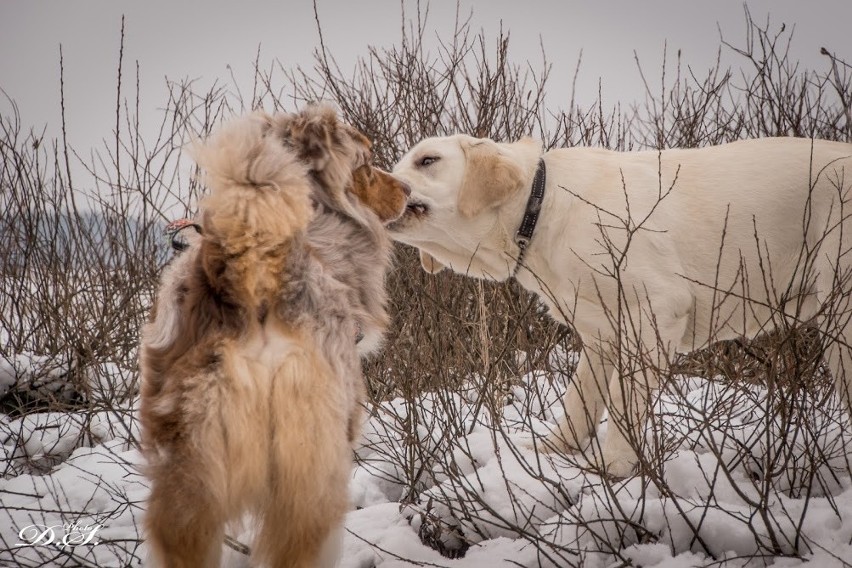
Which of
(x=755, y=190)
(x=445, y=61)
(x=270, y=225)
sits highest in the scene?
(x=445, y=61)

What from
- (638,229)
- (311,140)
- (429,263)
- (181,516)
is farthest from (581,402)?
(181,516)

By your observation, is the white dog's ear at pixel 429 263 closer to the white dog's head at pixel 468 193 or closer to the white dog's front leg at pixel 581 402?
the white dog's head at pixel 468 193

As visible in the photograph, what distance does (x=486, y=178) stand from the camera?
153 inches

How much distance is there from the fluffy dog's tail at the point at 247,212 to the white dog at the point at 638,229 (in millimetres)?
1512

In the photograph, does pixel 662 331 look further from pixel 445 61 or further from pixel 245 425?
pixel 445 61

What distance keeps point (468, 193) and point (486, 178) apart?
0.13m

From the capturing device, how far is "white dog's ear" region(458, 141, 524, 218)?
3859 millimetres

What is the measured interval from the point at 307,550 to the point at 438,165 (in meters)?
2.34

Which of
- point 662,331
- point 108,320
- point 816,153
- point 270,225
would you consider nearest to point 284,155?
point 270,225

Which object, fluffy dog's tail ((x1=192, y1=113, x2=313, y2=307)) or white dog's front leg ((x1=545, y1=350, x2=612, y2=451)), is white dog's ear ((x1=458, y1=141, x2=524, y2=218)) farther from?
fluffy dog's tail ((x1=192, y1=113, x2=313, y2=307))

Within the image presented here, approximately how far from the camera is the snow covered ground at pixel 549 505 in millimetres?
2516

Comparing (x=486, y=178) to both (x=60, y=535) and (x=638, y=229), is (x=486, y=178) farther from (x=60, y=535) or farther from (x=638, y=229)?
(x=60, y=535)

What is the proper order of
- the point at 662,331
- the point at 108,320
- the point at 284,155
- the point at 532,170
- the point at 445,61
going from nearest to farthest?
the point at 284,155 → the point at 662,331 → the point at 532,170 → the point at 108,320 → the point at 445,61

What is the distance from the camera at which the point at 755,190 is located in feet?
12.1
